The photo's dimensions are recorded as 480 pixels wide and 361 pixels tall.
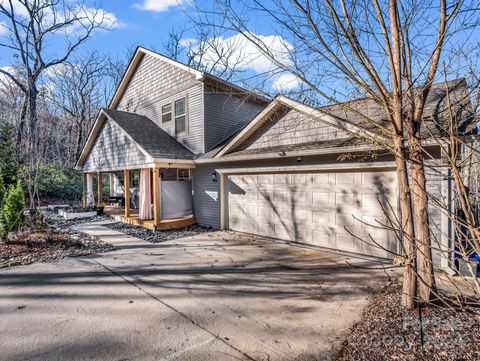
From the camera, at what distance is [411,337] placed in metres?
3.10

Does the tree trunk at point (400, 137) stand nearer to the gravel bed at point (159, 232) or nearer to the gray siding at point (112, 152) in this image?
the gravel bed at point (159, 232)

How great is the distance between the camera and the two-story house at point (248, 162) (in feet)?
21.1

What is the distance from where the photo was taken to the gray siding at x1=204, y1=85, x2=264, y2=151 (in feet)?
36.7

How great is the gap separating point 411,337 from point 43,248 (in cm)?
845

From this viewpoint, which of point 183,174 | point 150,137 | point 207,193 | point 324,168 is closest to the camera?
point 324,168

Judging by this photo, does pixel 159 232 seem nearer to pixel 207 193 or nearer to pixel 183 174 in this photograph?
pixel 207 193

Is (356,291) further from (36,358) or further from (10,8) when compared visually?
(10,8)

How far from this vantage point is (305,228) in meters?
7.80

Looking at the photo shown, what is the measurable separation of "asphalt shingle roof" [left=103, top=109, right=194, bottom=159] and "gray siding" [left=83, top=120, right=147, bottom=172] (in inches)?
14.2

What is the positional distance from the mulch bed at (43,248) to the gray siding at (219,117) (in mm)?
5241

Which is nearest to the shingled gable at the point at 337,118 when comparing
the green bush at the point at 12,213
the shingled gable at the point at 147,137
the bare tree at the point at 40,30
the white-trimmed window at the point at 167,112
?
the shingled gable at the point at 147,137

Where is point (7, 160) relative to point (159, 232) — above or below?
above

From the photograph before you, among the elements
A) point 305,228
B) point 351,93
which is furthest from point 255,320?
point 305,228

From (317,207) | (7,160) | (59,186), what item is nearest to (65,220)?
(59,186)
